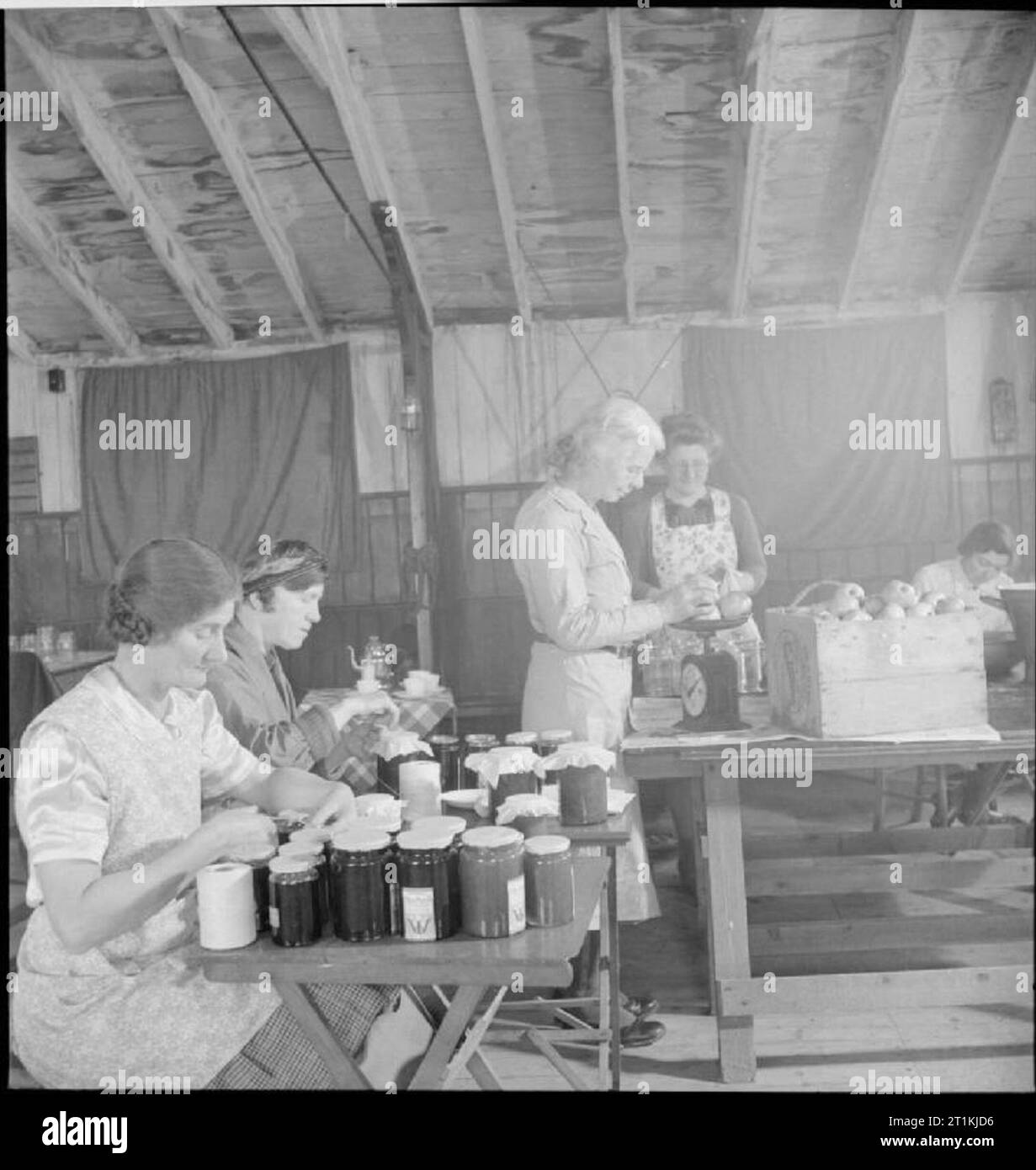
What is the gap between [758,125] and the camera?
11.7 feet

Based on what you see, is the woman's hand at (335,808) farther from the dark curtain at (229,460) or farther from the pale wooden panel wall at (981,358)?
the pale wooden panel wall at (981,358)

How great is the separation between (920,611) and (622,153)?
2182 millimetres

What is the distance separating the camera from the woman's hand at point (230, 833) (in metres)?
1.55

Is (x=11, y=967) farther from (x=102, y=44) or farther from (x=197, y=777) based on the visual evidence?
(x=102, y=44)

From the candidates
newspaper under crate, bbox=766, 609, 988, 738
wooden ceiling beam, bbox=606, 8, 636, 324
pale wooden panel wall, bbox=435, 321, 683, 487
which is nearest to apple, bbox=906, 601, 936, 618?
newspaper under crate, bbox=766, 609, 988, 738

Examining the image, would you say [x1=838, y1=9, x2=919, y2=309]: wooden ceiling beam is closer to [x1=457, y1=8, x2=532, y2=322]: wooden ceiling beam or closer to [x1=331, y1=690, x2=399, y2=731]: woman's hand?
[x1=457, y1=8, x2=532, y2=322]: wooden ceiling beam

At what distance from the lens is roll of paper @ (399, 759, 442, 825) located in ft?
6.88

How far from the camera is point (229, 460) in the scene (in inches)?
131

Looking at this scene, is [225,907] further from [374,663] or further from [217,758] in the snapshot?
[374,663]

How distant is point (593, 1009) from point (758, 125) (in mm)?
2787

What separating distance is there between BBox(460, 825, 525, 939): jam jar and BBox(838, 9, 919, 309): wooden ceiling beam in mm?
2523

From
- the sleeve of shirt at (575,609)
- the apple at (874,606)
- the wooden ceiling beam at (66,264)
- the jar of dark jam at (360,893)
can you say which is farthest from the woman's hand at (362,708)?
the wooden ceiling beam at (66,264)

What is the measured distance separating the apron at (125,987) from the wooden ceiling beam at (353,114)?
2599mm

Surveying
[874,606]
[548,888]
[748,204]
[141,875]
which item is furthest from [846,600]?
[748,204]
